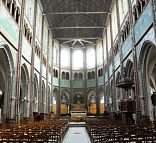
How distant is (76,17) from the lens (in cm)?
Answer: 4153

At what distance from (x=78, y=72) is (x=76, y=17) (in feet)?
40.9

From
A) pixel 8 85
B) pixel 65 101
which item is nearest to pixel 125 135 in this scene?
pixel 8 85

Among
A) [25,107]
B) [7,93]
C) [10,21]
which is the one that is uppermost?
[10,21]

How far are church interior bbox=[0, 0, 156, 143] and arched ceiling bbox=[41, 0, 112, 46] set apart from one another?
185mm

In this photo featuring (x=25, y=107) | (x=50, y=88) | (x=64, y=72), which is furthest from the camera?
(x=64, y=72)

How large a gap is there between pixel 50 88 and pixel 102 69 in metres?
11.6

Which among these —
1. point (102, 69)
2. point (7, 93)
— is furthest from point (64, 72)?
point (7, 93)

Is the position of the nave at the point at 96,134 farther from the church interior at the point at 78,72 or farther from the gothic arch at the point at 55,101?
the gothic arch at the point at 55,101

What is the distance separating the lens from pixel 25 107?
23.8 metres

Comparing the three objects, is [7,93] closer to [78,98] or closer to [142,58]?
[142,58]

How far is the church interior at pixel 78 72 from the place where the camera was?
1218cm

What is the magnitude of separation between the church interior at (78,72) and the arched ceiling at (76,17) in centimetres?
18

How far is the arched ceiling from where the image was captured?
113 feet

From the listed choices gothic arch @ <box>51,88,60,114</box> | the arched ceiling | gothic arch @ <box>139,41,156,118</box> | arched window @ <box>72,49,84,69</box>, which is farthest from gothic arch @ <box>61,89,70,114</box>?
gothic arch @ <box>139,41,156,118</box>
